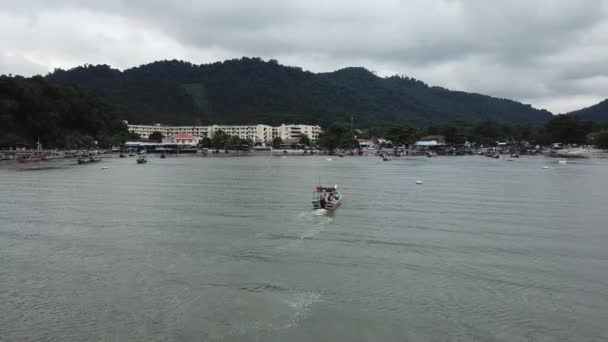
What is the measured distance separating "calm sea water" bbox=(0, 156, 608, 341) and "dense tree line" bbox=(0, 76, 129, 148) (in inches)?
3829

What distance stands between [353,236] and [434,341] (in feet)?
37.9

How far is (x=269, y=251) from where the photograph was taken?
66.9ft

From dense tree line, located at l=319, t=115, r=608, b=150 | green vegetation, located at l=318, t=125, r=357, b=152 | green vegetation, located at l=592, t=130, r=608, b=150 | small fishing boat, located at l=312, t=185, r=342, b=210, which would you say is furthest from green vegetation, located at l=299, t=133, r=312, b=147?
small fishing boat, located at l=312, t=185, r=342, b=210

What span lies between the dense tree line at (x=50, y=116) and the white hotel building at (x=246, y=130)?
121ft

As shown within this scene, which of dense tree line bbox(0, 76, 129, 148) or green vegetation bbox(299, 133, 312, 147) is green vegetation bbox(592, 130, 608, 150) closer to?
green vegetation bbox(299, 133, 312, 147)

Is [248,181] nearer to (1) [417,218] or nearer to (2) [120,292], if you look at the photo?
(1) [417,218]

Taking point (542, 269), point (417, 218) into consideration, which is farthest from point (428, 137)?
point (542, 269)

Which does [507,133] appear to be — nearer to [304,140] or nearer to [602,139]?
[602,139]

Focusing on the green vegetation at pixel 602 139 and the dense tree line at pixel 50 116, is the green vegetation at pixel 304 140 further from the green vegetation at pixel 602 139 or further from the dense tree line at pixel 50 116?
the green vegetation at pixel 602 139

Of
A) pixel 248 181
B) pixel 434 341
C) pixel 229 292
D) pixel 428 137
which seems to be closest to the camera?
pixel 434 341

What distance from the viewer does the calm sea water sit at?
1289 cm

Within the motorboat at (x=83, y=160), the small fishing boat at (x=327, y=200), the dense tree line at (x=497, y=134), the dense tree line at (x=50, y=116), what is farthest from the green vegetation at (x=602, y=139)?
the dense tree line at (x=50, y=116)

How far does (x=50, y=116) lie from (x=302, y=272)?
417ft

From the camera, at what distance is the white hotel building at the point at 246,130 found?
186 meters
